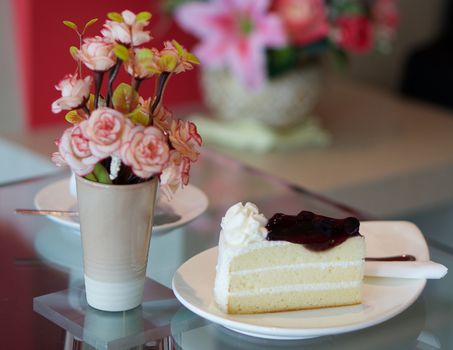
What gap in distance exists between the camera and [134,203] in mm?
991

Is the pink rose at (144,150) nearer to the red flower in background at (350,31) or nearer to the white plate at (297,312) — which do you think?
the white plate at (297,312)

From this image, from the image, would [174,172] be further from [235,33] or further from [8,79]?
[8,79]

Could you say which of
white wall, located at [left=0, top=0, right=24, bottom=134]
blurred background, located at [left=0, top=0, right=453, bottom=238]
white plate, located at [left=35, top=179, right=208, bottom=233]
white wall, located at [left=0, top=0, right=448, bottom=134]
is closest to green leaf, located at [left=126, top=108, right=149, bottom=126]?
white plate, located at [left=35, top=179, right=208, bottom=233]

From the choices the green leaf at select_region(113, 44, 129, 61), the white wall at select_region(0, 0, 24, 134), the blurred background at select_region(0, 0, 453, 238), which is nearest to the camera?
the green leaf at select_region(113, 44, 129, 61)

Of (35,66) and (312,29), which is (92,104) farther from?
(35,66)

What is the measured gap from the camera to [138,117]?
0.96 metres

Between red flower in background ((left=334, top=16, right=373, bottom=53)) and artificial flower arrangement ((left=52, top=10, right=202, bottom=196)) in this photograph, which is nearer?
artificial flower arrangement ((left=52, top=10, right=202, bottom=196))

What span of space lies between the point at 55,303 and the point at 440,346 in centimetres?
44

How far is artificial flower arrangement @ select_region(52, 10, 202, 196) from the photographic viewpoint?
93 centimetres

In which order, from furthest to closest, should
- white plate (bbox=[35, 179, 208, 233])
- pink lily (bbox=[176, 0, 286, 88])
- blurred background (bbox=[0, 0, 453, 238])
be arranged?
blurred background (bbox=[0, 0, 453, 238]), pink lily (bbox=[176, 0, 286, 88]), white plate (bbox=[35, 179, 208, 233])

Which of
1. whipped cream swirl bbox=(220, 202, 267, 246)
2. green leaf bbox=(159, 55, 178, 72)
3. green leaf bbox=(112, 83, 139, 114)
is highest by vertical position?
green leaf bbox=(159, 55, 178, 72)

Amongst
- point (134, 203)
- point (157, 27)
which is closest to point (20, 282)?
point (134, 203)

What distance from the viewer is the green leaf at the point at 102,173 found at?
98 centimetres

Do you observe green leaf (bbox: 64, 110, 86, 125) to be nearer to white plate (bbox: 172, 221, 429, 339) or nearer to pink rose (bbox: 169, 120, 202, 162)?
pink rose (bbox: 169, 120, 202, 162)
